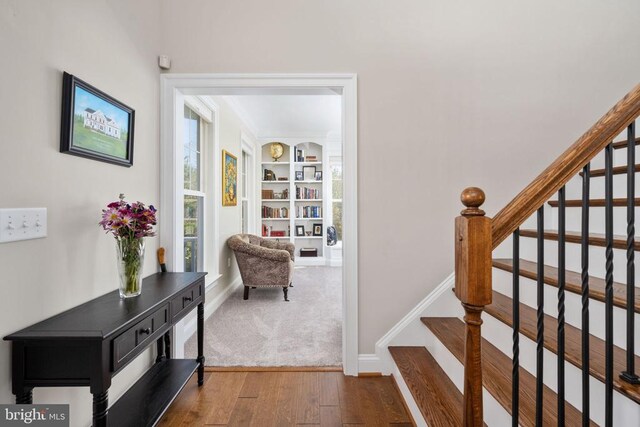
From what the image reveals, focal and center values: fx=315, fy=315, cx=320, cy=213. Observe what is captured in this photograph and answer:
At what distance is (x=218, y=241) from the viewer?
374 centimetres

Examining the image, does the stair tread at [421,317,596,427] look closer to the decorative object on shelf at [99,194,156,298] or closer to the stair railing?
the stair railing

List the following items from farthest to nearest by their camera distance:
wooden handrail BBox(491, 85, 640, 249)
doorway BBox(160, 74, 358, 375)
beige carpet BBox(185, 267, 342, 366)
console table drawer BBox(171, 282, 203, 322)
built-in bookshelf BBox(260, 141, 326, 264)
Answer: built-in bookshelf BBox(260, 141, 326, 264), beige carpet BBox(185, 267, 342, 366), doorway BBox(160, 74, 358, 375), console table drawer BBox(171, 282, 203, 322), wooden handrail BBox(491, 85, 640, 249)

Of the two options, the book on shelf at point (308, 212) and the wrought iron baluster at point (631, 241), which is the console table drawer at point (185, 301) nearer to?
the wrought iron baluster at point (631, 241)

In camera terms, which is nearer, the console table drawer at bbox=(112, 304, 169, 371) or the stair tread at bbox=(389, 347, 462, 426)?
the console table drawer at bbox=(112, 304, 169, 371)

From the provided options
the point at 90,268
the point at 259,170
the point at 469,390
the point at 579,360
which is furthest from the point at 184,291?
the point at 259,170

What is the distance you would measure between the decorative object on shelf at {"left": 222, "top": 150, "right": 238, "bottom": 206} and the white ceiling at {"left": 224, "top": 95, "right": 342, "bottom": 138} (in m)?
0.75

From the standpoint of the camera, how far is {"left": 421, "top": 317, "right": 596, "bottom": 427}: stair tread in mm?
1151

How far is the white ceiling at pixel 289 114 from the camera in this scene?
438cm

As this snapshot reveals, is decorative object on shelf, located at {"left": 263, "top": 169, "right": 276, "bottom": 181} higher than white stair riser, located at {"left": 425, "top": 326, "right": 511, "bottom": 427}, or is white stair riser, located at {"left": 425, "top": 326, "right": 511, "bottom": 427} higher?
decorative object on shelf, located at {"left": 263, "top": 169, "right": 276, "bottom": 181}

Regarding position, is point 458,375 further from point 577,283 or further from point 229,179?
point 229,179

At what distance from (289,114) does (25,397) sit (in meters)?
4.63

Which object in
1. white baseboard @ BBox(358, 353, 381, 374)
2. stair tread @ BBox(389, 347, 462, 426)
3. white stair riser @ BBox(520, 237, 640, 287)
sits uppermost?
white stair riser @ BBox(520, 237, 640, 287)

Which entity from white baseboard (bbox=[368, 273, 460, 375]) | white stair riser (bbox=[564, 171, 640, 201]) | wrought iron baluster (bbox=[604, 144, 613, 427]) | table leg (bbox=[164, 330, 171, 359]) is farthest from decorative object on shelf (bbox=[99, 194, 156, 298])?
white stair riser (bbox=[564, 171, 640, 201])

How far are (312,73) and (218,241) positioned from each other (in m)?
2.31
